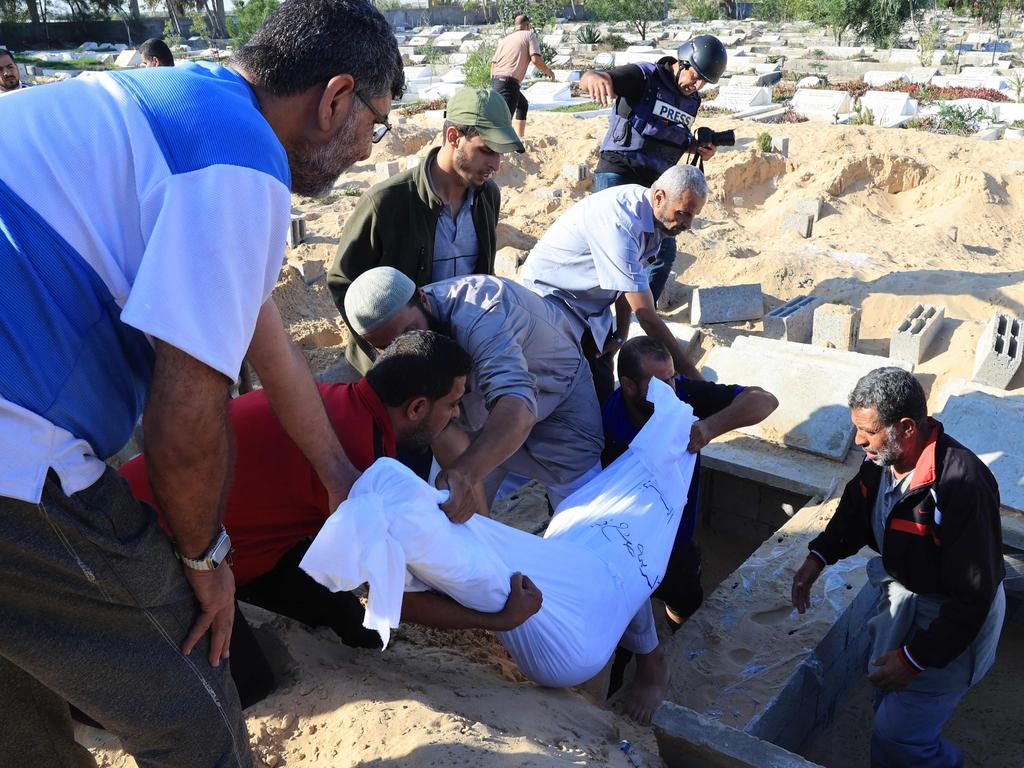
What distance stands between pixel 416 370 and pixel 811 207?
25.9 feet

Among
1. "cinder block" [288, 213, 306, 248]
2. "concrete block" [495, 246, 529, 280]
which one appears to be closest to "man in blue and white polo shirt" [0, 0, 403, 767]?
"concrete block" [495, 246, 529, 280]

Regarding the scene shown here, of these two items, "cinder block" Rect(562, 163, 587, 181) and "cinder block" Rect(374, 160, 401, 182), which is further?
"cinder block" Rect(374, 160, 401, 182)

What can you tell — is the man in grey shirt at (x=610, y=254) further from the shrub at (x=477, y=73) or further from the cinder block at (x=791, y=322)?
the shrub at (x=477, y=73)

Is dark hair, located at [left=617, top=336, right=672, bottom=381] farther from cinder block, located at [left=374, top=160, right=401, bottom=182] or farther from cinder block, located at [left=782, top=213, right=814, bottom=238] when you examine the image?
cinder block, located at [left=374, top=160, right=401, bottom=182]

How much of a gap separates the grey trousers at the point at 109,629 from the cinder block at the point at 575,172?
9.04m

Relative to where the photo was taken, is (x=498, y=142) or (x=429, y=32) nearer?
(x=498, y=142)

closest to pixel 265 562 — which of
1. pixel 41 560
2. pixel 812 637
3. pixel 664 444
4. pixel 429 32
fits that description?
pixel 41 560

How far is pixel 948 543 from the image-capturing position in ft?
8.23

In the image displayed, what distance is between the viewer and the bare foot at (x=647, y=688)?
292 centimetres

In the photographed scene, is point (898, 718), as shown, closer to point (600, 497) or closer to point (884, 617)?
point (884, 617)

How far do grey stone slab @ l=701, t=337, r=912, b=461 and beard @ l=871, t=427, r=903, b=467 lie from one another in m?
1.64

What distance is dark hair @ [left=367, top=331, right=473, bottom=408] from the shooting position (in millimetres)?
2334

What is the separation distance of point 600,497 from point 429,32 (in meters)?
37.3

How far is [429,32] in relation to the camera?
36.8m
